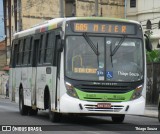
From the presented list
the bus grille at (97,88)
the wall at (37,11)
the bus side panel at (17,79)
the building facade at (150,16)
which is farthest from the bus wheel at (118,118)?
the wall at (37,11)

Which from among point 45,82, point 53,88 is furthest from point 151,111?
point 53,88

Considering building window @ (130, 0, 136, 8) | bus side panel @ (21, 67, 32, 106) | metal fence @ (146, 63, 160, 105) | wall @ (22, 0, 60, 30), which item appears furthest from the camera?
wall @ (22, 0, 60, 30)

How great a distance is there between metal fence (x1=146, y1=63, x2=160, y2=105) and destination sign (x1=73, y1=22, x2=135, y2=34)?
15.7 metres

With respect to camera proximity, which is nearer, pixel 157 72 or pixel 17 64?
pixel 17 64

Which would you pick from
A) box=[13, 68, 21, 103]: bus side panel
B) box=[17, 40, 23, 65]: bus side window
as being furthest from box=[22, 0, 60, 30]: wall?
box=[17, 40, 23, 65]: bus side window

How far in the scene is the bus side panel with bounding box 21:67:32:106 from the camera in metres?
23.3

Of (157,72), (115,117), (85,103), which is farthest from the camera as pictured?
(157,72)

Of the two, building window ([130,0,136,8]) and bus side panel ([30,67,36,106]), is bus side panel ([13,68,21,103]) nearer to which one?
bus side panel ([30,67,36,106])

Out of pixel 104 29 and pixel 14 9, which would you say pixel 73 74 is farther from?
pixel 14 9

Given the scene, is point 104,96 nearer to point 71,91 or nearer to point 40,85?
point 71,91

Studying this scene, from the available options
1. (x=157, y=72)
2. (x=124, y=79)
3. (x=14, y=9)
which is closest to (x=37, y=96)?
(x=124, y=79)

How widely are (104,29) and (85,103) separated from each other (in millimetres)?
2572

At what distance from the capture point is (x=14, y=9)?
68.5 metres

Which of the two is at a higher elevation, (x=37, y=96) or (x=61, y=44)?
(x=61, y=44)
